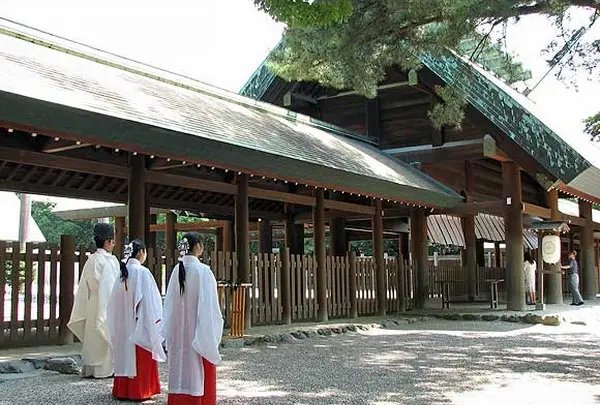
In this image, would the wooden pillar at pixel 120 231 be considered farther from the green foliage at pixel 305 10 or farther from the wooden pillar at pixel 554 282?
the wooden pillar at pixel 554 282

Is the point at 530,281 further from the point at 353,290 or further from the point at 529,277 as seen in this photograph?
the point at 353,290

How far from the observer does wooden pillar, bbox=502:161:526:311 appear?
1344cm

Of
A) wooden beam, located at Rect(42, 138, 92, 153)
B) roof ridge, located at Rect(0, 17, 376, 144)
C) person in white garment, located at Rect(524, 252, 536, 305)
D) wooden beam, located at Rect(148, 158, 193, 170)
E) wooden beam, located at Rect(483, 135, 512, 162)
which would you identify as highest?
roof ridge, located at Rect(0, 17, 376, 144)

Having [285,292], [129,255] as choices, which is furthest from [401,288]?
[129,255]

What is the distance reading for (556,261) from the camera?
44.8 ft

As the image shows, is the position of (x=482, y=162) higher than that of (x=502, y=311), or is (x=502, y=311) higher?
(x=482, y=162)

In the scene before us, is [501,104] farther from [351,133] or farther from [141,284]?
[141,284]

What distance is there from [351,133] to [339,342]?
22.8 ft

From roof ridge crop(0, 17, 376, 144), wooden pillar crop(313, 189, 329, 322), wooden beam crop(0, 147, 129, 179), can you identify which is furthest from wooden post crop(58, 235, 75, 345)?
wooden pillar crop(313, 189, 329, 322)

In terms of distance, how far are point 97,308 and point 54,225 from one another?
32512 mm

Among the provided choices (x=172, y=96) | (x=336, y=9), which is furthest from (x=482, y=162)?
(x=336, y=9)

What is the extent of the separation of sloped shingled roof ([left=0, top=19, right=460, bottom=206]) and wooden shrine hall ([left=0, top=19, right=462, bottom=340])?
22mm

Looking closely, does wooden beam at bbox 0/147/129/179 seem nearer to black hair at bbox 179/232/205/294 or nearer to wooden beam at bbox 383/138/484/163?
black hair at bbox 179/232/205/294

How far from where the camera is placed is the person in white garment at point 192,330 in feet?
15.9
